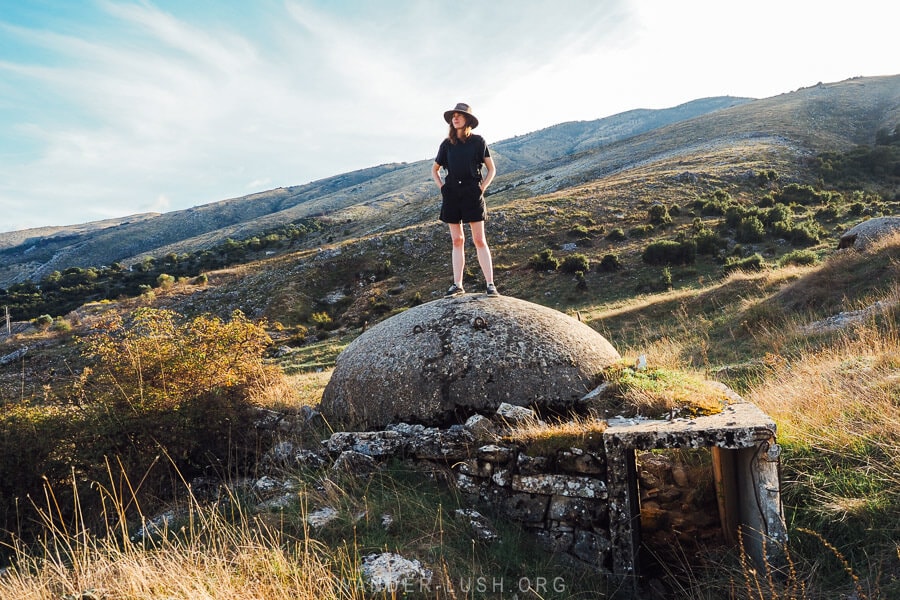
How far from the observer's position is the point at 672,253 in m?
22.6

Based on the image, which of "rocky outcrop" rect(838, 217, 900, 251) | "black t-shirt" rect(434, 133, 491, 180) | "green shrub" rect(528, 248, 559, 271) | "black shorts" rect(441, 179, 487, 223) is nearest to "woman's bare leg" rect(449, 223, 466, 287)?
"black shorts" rect(441, 179, 487, 223)

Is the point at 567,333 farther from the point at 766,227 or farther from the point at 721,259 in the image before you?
the point at 766,227

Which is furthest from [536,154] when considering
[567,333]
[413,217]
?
[567,333]

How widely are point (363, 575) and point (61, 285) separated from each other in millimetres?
61665

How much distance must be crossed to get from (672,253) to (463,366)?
20123 millimetres

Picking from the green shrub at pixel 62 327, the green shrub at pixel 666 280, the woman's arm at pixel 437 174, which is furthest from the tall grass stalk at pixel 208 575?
the green shrub at pixel 62 327

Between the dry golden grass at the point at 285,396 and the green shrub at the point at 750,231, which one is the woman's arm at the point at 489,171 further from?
the green shrub at the point at 750,231

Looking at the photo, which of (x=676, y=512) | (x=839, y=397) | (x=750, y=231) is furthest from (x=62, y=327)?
(x=750, y=231)

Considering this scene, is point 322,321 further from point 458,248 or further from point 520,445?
point 520,445

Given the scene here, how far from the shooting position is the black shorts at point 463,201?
676 centimetres

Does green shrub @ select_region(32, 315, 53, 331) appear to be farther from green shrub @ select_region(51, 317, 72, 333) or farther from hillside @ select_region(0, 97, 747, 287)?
hillside @ select_region(0, 97, 747, 287)

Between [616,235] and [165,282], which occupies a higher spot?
[165,282]

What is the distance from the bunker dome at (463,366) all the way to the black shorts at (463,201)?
1278 mm

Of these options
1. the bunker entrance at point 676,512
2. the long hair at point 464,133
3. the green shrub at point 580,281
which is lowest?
the bunker entrance at point 676,512
